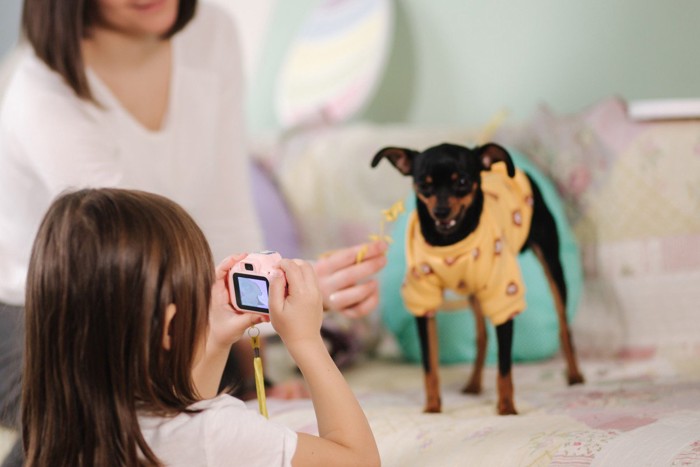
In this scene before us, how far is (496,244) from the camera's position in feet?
3.57

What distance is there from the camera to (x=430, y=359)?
1.13m

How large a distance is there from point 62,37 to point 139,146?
207mm

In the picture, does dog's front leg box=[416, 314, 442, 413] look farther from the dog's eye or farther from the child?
the child

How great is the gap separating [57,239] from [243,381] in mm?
722

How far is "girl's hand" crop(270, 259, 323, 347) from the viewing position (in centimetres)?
85

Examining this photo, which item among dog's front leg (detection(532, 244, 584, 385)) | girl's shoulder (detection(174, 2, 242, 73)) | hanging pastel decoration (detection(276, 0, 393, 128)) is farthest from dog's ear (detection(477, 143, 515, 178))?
hanging pastel decoration (detection(276, 0, 393, 128))

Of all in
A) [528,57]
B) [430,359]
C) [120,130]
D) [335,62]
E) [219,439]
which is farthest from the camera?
[335,62]

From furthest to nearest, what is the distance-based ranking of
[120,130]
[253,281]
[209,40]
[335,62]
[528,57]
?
1. [335,62]
2. [528,57]
3. [209,40]
4. [120,130]
5. [253,281]

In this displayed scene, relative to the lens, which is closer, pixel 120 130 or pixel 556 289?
pixel 556 289

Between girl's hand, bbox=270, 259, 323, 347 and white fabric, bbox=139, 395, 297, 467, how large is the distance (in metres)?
0.09

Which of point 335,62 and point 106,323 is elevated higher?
point 335,62

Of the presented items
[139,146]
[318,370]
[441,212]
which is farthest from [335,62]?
[318,370]

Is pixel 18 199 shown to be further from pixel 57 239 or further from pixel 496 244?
pixel 496 244

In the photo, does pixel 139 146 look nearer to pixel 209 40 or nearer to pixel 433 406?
pixel 209 40
